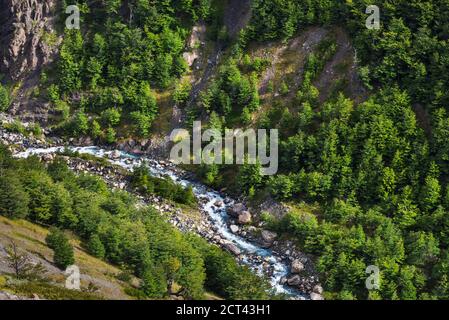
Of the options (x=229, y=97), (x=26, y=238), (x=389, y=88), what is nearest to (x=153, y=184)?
(x=229, y=97)

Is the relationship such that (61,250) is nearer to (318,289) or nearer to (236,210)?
(318,289)

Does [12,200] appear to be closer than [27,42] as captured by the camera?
Yes

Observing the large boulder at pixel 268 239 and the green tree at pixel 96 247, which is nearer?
the green tree at pixel 96 247

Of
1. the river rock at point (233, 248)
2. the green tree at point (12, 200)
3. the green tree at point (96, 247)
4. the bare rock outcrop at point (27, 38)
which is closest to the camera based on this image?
the green tree at point (96, 247)

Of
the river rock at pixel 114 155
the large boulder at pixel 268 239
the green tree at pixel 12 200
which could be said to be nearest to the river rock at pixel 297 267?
the large boulder at pixel 268 239

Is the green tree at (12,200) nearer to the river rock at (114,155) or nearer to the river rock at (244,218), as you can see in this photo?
the river rock at (244,218)

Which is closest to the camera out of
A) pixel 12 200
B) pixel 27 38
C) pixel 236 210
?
pixel 12 200

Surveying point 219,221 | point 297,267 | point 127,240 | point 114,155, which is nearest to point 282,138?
point 219,221
